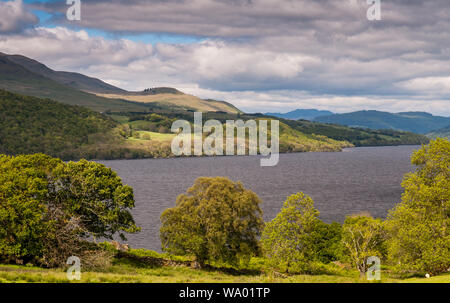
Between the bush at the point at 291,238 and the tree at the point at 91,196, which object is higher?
the tree at the point at 91,196

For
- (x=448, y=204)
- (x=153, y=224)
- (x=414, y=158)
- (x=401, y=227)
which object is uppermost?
(x=414, y=158)

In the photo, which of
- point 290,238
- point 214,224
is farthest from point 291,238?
point 214,224

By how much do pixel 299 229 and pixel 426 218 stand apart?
746 inches

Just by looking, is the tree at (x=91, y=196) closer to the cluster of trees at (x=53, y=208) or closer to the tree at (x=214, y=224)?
the cluster of trees at (x=53, y=208)

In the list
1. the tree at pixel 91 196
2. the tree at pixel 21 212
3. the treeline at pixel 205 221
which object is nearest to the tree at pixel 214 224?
the treeline at pixel 205 221

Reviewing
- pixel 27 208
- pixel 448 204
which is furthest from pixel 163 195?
pixel 448 204

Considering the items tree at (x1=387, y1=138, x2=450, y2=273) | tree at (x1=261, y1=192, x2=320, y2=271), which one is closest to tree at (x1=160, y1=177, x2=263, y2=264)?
tree at (x1=261, y1=192, x2=320, y2=271)

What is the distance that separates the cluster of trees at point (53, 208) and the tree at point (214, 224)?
7269 millimetres

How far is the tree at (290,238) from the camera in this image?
60.3m

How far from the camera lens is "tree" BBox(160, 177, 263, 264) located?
58.6 meters

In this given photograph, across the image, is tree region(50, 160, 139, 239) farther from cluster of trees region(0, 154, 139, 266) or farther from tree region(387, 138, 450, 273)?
tree region(387, 138, 450, 273)

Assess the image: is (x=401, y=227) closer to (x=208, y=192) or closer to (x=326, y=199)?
(x=208, y=192)
